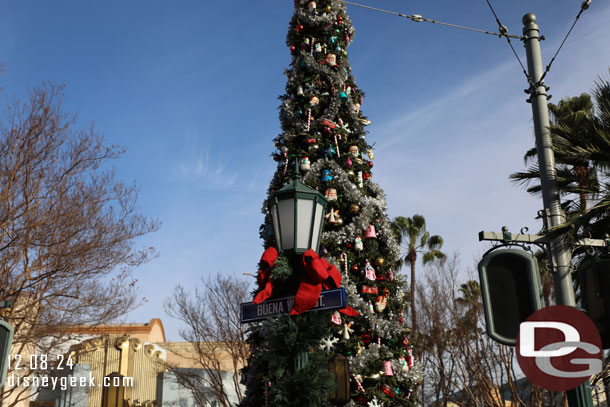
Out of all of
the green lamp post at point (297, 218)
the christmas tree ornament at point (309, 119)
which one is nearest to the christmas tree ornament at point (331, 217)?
the christmas tree ornament at point (309, 119)

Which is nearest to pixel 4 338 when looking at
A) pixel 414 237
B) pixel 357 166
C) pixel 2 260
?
pixel 357 166

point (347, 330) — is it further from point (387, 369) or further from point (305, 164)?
point (305, 164)

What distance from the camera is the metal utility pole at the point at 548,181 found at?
3643mm

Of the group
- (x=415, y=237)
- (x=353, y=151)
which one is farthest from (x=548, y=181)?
(x=415, y=237)

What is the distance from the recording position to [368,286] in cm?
958

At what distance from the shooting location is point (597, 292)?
9.76 ft

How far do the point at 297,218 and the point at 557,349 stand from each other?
211 cm

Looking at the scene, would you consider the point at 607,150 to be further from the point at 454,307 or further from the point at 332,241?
the point at 454,307

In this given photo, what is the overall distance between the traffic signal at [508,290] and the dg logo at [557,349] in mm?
47

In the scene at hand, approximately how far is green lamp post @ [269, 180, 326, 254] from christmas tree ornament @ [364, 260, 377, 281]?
542 cm

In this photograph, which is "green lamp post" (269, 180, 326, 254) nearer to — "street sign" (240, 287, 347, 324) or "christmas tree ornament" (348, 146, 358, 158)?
"street sign" (240, 287, 347, 324)

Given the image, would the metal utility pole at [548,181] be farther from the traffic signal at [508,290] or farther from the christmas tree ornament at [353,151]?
the christmas tree ornament at [353,151]

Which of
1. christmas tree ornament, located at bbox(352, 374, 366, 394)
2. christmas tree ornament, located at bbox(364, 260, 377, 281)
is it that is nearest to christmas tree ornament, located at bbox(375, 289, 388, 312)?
christmas tree ornament, located at bbox(364, 260, 377, 281)

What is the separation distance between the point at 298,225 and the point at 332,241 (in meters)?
5.56
